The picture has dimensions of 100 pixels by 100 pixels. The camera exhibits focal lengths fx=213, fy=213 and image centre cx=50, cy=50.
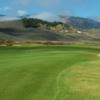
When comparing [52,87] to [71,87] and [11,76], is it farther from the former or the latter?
[11,76]

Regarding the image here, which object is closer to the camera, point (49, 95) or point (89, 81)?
point (49, 95)

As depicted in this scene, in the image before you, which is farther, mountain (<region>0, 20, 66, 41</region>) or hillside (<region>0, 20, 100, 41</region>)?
hillside (<region>0, 20, 100, 41</region>)

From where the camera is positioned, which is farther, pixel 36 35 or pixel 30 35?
pixel 36 35

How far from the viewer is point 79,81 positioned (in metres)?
10.1

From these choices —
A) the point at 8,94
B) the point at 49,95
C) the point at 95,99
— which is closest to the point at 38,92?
the point at 49,95

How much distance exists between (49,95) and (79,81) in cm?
276

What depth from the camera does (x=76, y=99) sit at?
7.38 m

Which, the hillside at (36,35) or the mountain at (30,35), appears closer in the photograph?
the mountain at (30,35)

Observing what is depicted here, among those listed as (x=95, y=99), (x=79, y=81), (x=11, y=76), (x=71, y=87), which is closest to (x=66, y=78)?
(x=79, y=81)

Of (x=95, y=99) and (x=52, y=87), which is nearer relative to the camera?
(x=95, y=99)

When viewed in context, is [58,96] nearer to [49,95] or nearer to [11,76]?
[49,95]

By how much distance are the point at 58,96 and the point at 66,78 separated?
3159mm

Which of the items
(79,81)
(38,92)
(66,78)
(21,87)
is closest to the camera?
(38,92)

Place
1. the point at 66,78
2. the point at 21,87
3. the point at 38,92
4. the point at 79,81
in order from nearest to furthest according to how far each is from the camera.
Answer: the point at 38,92 → the point at 21,87 → the point at 79,81 → the point at 66,78
